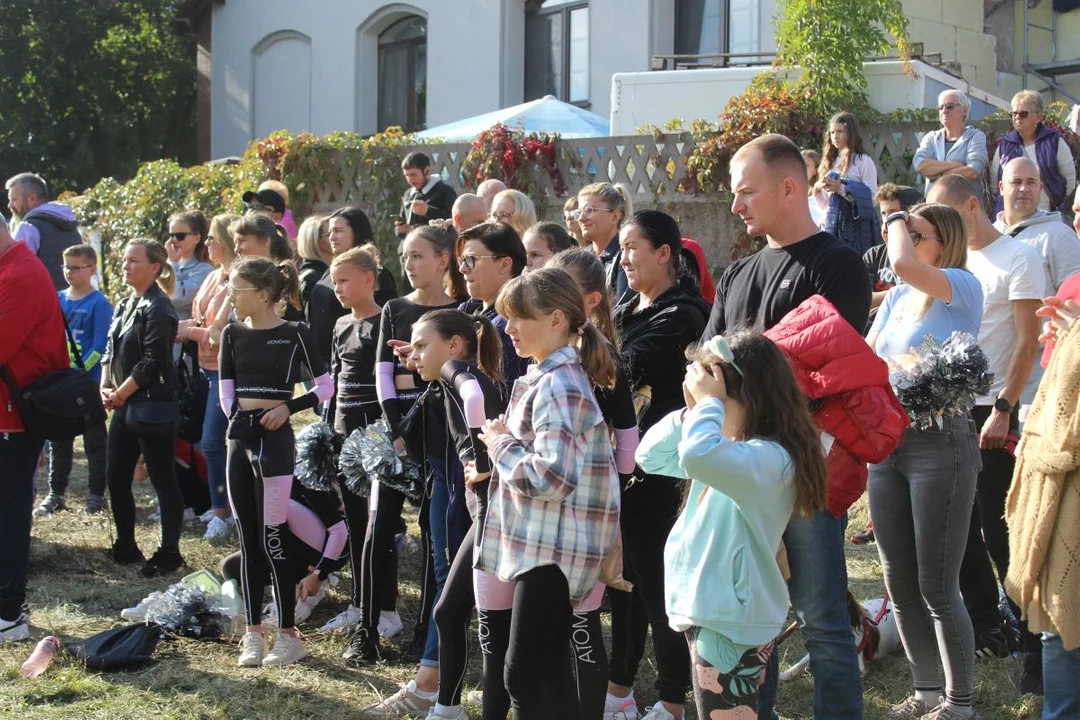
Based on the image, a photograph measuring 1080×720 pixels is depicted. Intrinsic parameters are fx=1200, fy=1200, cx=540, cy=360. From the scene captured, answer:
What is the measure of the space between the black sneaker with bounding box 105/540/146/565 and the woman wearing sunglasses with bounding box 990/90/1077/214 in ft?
20.2

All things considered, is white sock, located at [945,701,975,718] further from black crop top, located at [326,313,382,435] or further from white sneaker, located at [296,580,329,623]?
white sneaker, located at [296,580,329,623]

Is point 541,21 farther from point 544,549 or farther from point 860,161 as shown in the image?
point 544,549

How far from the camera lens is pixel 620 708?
4684 mm

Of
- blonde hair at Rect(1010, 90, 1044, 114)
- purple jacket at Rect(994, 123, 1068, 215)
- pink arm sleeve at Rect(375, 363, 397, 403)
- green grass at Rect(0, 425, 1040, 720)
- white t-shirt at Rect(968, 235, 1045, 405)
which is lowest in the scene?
green grass at Rect(0, 425, 1040, 720)

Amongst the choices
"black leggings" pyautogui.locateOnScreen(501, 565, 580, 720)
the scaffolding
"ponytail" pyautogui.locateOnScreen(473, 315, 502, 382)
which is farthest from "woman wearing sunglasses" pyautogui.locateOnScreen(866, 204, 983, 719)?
the scaffolding

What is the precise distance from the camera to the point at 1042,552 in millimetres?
3734

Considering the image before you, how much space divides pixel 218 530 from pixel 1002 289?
15.9 ft

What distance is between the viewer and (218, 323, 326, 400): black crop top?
566 centimetres

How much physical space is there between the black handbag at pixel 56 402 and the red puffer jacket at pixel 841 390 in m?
3.51

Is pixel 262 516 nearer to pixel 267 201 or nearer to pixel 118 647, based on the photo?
pixel 118 647

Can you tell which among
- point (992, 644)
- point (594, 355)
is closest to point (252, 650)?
point (594, 355)

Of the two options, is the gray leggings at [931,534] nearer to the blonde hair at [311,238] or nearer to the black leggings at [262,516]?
the black leggings at [262,516]

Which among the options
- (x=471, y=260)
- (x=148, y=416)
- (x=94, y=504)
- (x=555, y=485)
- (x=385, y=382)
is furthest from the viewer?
(x=94, y=504)

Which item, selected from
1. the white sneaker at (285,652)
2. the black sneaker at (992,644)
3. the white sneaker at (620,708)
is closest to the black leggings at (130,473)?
the white sneaker at (285,652)
